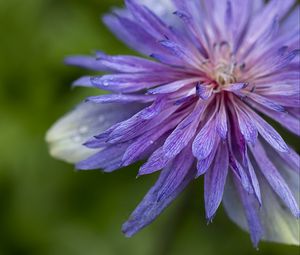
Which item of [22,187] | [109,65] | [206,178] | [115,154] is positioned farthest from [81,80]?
[22,187]

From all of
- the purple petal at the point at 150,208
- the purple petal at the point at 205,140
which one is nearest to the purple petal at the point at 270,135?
the purple petal at the point at 205,140

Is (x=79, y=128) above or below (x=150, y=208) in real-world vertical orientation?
above

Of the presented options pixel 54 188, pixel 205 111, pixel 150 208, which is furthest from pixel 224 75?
pixel 54 188

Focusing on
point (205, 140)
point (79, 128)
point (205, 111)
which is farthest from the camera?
point (79, 128)

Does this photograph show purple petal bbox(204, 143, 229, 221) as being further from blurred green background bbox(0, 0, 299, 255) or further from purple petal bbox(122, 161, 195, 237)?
blurred green background bbox(0, 0, 299, 255)

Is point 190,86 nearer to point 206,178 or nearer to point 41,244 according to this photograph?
point 206,178

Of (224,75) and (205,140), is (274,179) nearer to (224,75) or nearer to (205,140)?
(205,140)

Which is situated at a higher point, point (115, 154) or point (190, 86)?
point (190, 86)
